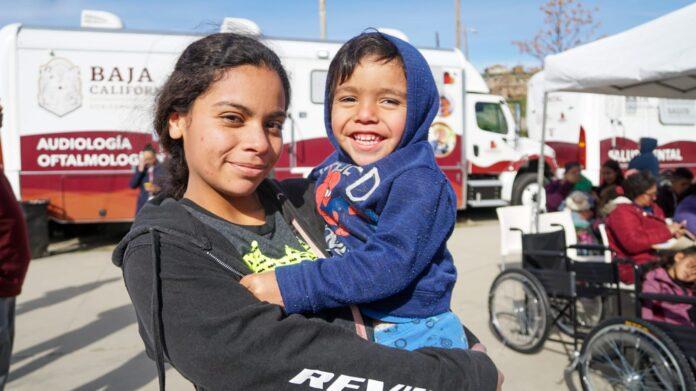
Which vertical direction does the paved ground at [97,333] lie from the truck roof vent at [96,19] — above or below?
Answer: below

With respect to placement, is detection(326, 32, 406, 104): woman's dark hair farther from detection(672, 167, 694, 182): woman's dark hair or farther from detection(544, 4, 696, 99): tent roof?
detection(672, 167, 694, 182): woman's dark hair

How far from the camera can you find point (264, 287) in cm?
116

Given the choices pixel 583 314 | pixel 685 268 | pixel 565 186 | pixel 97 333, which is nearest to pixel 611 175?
pixel 565 186

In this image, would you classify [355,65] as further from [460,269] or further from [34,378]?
[460,269]

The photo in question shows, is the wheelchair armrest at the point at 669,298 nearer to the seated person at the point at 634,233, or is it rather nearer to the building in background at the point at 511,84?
the seated person at the point at 634,233

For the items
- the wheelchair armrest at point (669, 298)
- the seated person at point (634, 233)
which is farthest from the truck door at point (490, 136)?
the wheelchair armrest at point (669, 298)

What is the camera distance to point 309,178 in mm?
1870

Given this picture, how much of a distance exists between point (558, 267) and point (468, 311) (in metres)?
1.46

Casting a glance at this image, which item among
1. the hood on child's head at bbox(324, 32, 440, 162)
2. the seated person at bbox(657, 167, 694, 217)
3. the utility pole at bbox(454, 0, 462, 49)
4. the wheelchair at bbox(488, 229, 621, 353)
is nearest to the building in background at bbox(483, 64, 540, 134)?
the utility pole at bbox(454, 0, 462, 49)

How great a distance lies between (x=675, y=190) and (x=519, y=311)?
3756mm

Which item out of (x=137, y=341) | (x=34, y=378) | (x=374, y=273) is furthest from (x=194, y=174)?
(x=137, y=341)

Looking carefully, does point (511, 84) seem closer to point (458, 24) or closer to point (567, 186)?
point (458, 24)

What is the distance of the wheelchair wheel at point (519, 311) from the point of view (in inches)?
176

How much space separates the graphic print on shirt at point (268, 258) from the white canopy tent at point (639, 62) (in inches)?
143
